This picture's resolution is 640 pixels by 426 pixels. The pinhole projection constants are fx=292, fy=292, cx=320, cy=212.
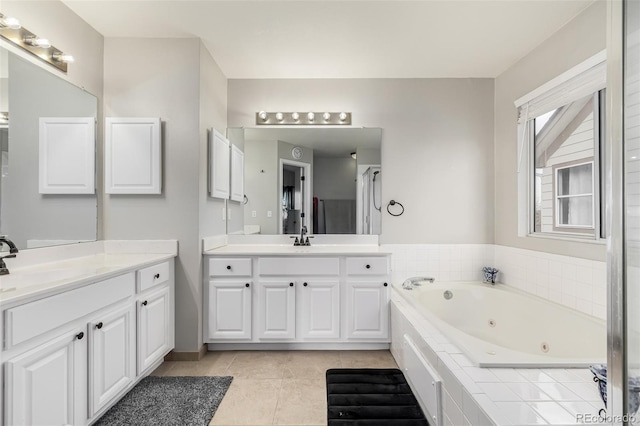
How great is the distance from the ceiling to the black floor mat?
246 cm

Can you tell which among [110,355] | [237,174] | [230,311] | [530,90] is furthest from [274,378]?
[530,90]

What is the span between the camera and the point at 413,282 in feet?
8.75

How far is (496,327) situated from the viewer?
238 centimetres

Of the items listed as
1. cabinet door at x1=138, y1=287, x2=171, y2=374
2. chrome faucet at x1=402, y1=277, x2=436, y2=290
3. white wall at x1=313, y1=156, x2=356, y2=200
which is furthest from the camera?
white wall at x1=313, y1=156, x2=356, y2=200

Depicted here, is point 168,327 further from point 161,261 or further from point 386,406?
A: point 386,406

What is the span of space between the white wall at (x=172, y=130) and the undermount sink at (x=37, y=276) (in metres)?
0.67

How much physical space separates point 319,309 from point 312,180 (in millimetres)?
1256

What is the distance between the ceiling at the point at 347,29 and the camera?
193cm

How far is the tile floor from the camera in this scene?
1667 millimetres

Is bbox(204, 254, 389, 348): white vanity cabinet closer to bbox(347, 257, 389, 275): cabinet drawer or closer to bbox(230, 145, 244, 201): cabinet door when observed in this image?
bbox(347, 257, 389, 275): cabinet drawer

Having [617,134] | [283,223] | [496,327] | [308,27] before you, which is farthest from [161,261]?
[496,327]

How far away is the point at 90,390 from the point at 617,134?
2.20 m

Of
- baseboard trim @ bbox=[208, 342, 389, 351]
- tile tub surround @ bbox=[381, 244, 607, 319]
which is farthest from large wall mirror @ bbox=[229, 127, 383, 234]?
baseboard trim @ bbox=[208, 342, 389, 351]

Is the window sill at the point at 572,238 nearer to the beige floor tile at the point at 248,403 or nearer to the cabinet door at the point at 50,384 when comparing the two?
the beige floor tile at the point at 248,403
